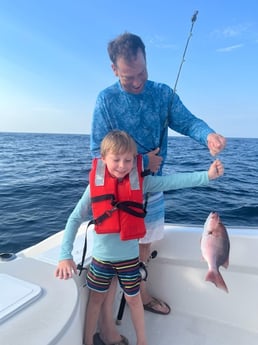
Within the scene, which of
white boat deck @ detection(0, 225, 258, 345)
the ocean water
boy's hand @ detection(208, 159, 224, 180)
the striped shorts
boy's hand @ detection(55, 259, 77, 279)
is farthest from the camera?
the ocean water

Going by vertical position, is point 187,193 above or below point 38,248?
below

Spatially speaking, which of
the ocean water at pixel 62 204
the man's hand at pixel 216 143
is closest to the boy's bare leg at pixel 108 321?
the man's hand at pixel 216 143

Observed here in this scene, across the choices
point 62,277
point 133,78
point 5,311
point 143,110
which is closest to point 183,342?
point 62,277

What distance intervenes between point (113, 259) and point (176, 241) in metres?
0.86

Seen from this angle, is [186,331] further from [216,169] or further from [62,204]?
[62,204]

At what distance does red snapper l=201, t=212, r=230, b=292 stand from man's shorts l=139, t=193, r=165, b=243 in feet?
1.70

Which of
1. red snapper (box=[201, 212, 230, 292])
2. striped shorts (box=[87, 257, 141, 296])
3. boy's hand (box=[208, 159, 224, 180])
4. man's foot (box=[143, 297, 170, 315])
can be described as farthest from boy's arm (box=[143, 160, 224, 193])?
man's foot (box=[143, 297, 170, 315])

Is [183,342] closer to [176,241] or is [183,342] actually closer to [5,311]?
[176,241]

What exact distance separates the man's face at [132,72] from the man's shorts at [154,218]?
2.87 feet

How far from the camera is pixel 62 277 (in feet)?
6.32

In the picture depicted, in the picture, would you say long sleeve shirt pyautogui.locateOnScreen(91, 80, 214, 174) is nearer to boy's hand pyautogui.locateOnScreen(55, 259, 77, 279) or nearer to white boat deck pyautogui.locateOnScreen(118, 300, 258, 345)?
boy's hand pyautogui.locateOnScreen(55, 259, 77, 279)

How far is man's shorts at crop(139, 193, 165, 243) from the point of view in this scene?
2469 mm

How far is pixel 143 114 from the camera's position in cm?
232

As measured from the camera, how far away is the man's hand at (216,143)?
201 centimetres
